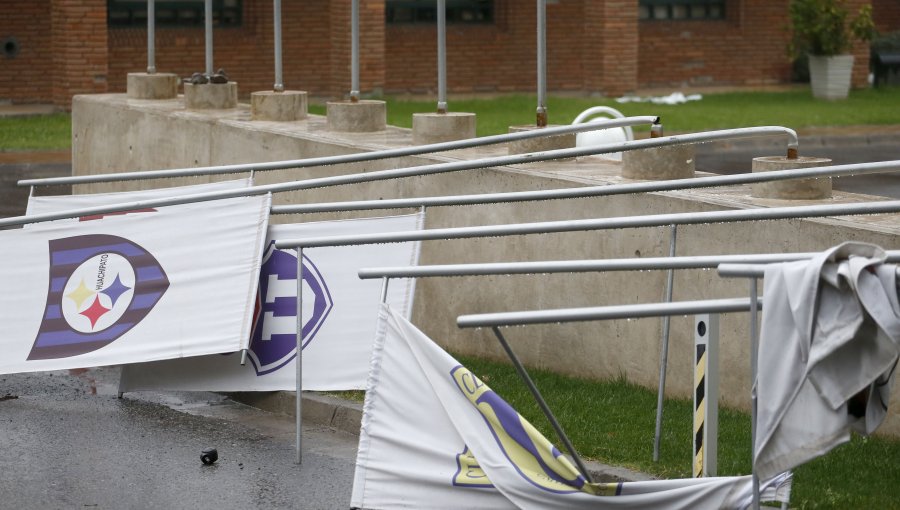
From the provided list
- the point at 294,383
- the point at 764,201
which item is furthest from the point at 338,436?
the point at 764,201

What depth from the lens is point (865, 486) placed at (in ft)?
21.3

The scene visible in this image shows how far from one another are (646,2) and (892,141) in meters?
9.29

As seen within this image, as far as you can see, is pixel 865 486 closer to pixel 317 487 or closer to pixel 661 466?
pixel 661 466

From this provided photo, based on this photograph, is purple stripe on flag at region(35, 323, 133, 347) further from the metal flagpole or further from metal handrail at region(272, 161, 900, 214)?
the metal flagpole

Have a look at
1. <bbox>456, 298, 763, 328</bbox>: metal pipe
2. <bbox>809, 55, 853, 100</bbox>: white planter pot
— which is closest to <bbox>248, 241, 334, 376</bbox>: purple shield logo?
<bbox>456, 298, 763, 328</bbox>: metal pipe

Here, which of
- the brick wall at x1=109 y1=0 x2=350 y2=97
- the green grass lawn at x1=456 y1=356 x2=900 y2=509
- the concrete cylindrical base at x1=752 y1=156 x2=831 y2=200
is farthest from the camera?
the brick wall at x1=109 y1=0 x2=350 y2=97

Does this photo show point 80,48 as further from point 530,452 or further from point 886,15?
point 530,452

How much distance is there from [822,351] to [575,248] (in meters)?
4.48

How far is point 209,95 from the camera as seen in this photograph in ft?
46.1

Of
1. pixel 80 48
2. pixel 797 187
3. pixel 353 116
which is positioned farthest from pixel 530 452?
pixel 80 48

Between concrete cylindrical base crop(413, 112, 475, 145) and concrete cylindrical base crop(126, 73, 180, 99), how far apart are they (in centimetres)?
484

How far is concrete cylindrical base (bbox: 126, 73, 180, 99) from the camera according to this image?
599 inches

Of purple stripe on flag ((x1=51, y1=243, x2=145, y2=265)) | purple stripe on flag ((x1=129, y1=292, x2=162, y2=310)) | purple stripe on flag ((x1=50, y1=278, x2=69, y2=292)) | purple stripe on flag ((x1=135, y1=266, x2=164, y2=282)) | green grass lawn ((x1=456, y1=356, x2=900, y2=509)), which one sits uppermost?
purple stripe on flag ((x1=51, y1=243, x2=145, y2=265))

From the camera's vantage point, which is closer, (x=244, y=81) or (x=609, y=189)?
(x=609, y=189)
